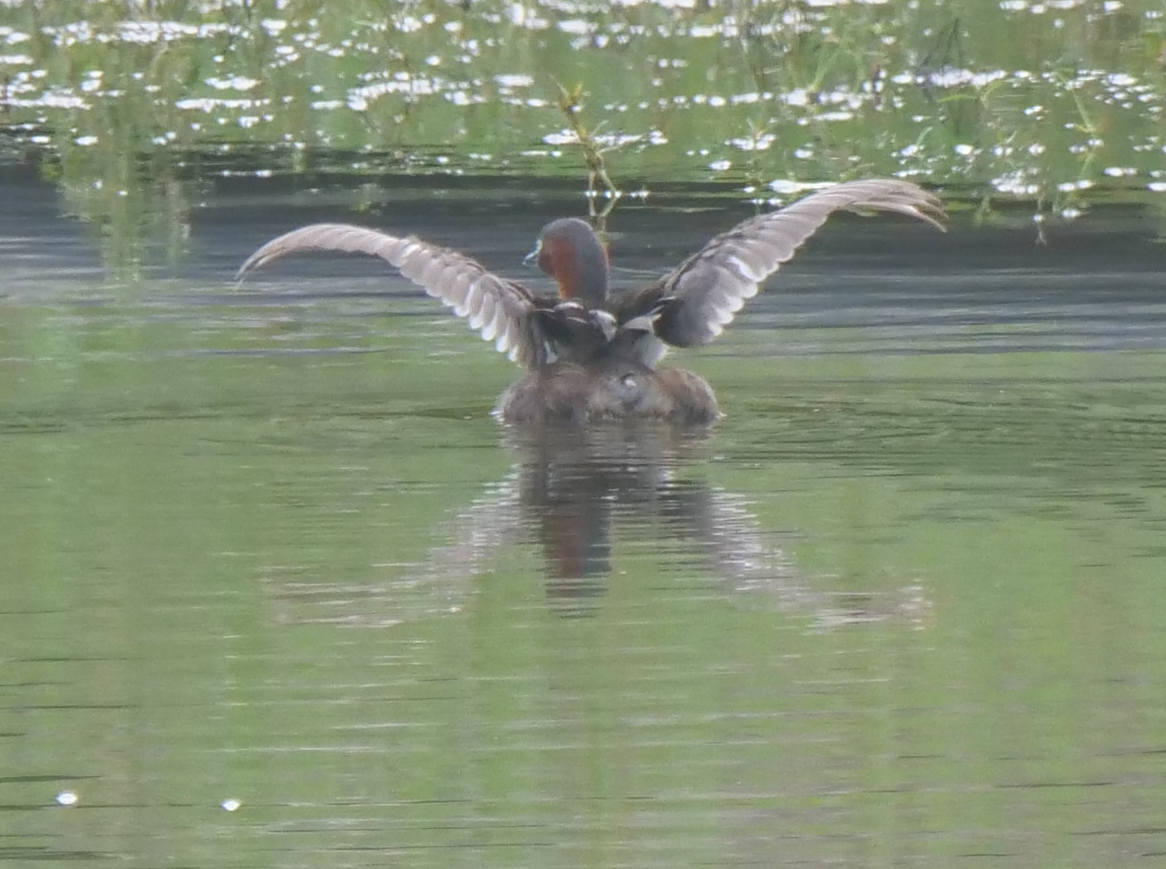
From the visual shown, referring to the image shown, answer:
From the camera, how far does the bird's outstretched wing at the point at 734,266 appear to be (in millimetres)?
9766

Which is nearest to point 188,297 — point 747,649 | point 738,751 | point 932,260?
point 932,260

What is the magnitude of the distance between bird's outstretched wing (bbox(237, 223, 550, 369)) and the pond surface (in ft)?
1.26

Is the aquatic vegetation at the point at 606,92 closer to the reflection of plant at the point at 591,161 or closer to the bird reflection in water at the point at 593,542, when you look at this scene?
the reflection of plant at the point at 591,161

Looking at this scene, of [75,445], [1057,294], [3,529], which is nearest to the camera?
[3,529]

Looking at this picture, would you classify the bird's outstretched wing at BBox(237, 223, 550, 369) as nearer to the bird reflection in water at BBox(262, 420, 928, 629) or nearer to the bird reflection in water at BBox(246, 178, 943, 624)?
the bird reflection in water at BBox(246, 178, 943, 624)

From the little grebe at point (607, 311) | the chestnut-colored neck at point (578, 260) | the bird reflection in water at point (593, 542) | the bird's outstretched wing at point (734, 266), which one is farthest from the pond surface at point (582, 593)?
the chestnut-colored neck at point (578, 260)

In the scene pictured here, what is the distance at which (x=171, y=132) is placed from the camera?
60.4 feet

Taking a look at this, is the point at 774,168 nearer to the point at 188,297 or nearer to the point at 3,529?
the point at 188,297

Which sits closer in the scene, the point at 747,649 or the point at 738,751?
the point at 738,751

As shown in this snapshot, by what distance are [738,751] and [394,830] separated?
735mm

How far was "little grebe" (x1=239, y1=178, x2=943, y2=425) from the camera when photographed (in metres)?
9.39

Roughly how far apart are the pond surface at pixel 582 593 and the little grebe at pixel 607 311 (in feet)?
0.66

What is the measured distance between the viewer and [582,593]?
682 cm

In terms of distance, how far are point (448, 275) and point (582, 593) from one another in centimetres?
287
